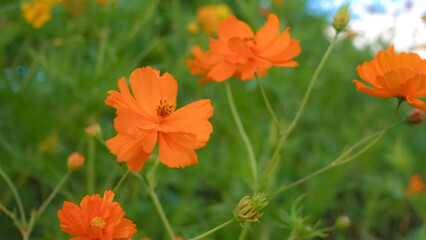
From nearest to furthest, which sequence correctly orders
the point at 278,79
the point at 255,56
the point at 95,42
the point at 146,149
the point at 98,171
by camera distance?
the point at 146,149 → the point at 255,56 → the point at 98,171 → the point at 278,79 → the point at 95,42

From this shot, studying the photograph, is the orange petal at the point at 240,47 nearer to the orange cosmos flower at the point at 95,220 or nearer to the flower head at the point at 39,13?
the orange cosmos flower at the point at 95,220

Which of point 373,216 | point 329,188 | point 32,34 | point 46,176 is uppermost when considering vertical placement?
point 32,34

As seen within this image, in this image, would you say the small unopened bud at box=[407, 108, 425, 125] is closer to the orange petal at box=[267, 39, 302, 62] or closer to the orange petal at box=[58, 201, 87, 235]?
the orange petal at box=[267, 39, 302, 62]

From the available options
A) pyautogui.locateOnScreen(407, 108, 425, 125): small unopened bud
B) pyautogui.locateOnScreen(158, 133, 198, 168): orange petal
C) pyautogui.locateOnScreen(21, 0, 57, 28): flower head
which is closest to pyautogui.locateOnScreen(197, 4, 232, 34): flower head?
pyautogui.locateOnScreen(21, 0, 57, 28): flower head

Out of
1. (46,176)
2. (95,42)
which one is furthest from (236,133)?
(95,42)

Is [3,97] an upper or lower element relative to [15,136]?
upper

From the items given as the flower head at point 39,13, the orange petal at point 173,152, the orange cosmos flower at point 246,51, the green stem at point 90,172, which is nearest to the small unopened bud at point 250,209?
the orange petal at point 173,152

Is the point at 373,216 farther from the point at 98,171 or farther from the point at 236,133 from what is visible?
the point at 98,171
